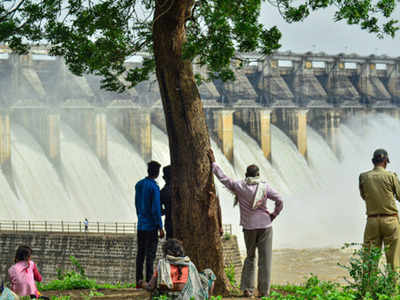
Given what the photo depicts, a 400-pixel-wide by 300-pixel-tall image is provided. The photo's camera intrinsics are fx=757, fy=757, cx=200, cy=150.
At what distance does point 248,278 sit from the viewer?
8055 millimetres

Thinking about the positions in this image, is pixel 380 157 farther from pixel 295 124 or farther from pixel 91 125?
pixel 295 124

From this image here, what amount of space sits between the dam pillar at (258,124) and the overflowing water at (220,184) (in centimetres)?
44

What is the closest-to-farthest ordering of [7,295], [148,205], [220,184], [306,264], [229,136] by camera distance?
1. [7,295]
2. [148,205]
3. [306,264]
4. [220,184]
5. [229,136]

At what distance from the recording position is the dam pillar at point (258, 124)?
43906mm

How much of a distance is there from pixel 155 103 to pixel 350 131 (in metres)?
20.9

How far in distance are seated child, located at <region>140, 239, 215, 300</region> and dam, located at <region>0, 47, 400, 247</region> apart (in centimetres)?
A: 1508

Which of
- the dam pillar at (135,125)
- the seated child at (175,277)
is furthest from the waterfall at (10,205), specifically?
the seated child at (175,277)

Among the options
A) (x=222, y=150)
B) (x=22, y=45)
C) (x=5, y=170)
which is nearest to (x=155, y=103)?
(x=222, y=150)

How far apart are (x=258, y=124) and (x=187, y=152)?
3671 centimetres

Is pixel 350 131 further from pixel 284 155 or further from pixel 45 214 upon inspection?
pixel 45 214

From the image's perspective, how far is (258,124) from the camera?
148 ft

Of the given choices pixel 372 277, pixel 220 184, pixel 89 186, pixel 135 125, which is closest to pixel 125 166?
pixel 135 125

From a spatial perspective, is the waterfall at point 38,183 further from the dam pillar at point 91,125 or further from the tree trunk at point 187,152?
the tree trunk at point 187,152

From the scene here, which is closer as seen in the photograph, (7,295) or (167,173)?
(7,295)
